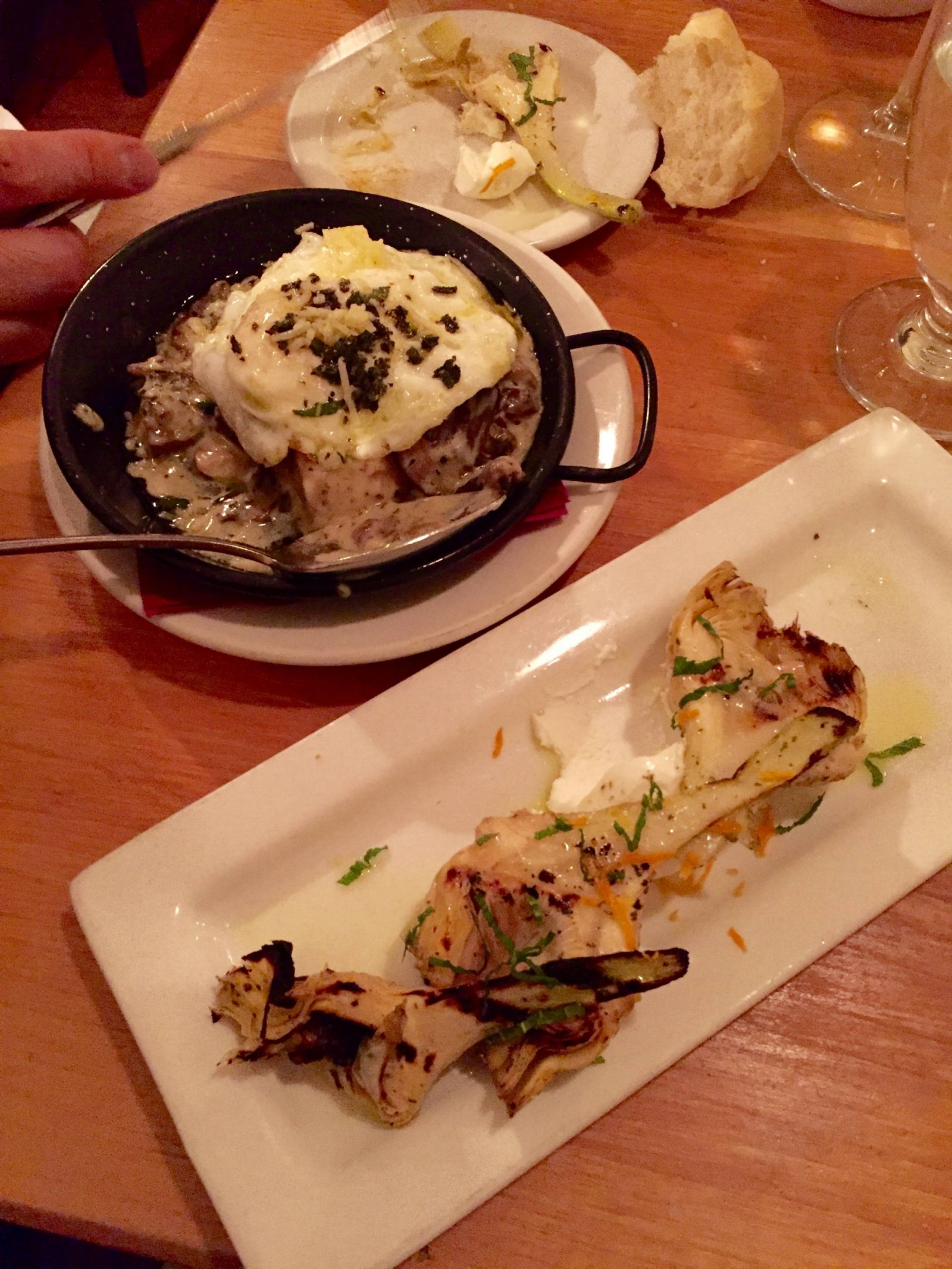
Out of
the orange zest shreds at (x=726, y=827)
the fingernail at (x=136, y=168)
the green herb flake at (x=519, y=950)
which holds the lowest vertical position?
the orange zest shreds at (x=726, y=827)

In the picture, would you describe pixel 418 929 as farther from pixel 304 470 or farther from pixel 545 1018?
pixel 304 470

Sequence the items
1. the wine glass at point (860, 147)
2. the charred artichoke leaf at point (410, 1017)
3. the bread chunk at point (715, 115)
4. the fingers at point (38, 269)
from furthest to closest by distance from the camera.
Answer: the wine glass at point (860, 147) < the bread chunk at point (715, 115) < the fingers at point (38, 269) < the charred artichoke leaf at point (410, 1017)

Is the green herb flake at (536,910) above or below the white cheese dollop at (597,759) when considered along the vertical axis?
above

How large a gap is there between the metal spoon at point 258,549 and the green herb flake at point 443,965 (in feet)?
1.23

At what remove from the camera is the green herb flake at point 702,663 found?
0.86 meters

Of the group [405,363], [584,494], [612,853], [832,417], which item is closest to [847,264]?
[832,417]

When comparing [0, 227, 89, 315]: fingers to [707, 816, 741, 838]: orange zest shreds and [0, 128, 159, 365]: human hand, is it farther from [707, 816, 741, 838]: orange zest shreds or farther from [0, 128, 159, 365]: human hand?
[707, 816, 741, 838]: orange zest shreds

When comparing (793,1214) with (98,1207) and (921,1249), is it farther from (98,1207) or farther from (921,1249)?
(98,1207)

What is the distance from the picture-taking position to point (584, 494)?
3.41 ft

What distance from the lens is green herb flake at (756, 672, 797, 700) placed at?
2.80ft

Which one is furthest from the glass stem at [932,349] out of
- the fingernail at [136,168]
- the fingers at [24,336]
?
the fingers at [24,336]

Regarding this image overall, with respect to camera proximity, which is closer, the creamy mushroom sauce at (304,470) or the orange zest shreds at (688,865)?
the orange zest shreds at (688,865)

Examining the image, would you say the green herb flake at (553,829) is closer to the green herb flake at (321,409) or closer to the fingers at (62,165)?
the green herb flake at (321,409)

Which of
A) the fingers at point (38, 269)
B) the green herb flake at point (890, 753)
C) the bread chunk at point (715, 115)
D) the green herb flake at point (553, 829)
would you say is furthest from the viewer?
the bread chunk at point (715, 115)
